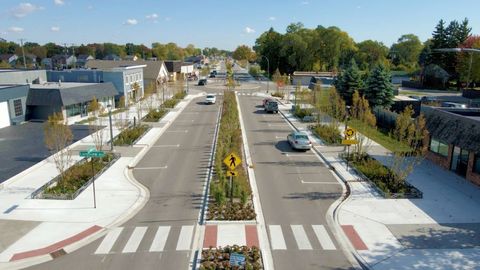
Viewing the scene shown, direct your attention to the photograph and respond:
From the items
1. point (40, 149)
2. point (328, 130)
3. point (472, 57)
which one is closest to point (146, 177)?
point (40, 149)

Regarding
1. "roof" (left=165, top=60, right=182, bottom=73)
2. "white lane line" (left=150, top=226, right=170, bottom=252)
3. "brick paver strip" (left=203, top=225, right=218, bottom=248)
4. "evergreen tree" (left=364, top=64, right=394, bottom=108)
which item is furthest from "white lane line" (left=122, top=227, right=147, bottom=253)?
"roof" (left=165, top=60, right=182, bottom=73)

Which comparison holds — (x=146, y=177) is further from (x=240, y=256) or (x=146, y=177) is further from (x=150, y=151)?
(x=240, y=256)

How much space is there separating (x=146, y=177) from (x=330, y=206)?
1060 centimetres

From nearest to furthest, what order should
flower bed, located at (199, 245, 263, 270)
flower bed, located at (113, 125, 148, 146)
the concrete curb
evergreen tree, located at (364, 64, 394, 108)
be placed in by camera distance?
flower bed, located at (199, 245, 263, 270), the concrete curb, flower bed, located at (113, 125, 148, 146), evergreen tree, located at (364, 64, 394, 108)

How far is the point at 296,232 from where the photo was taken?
16266mm

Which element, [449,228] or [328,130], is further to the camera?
[328,130]

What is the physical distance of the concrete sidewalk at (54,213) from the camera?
14727mm

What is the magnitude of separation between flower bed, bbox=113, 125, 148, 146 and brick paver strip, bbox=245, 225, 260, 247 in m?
16.7

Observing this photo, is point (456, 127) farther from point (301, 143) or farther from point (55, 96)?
point (55, 96)

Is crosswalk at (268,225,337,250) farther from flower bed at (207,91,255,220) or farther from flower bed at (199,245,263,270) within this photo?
flower bed at (207,91,255,220)

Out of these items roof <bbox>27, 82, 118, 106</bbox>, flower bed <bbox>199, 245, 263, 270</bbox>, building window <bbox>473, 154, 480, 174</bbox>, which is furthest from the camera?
roof <bbox>27, 82, 118, 106</bbox>

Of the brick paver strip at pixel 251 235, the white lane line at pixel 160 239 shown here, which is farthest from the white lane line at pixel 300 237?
the white lane line at pixel 160 239

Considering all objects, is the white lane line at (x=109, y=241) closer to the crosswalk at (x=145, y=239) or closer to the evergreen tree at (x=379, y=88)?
the crosswalk at (x=145, y=239)

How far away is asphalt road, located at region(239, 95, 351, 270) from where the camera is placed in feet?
47.2
